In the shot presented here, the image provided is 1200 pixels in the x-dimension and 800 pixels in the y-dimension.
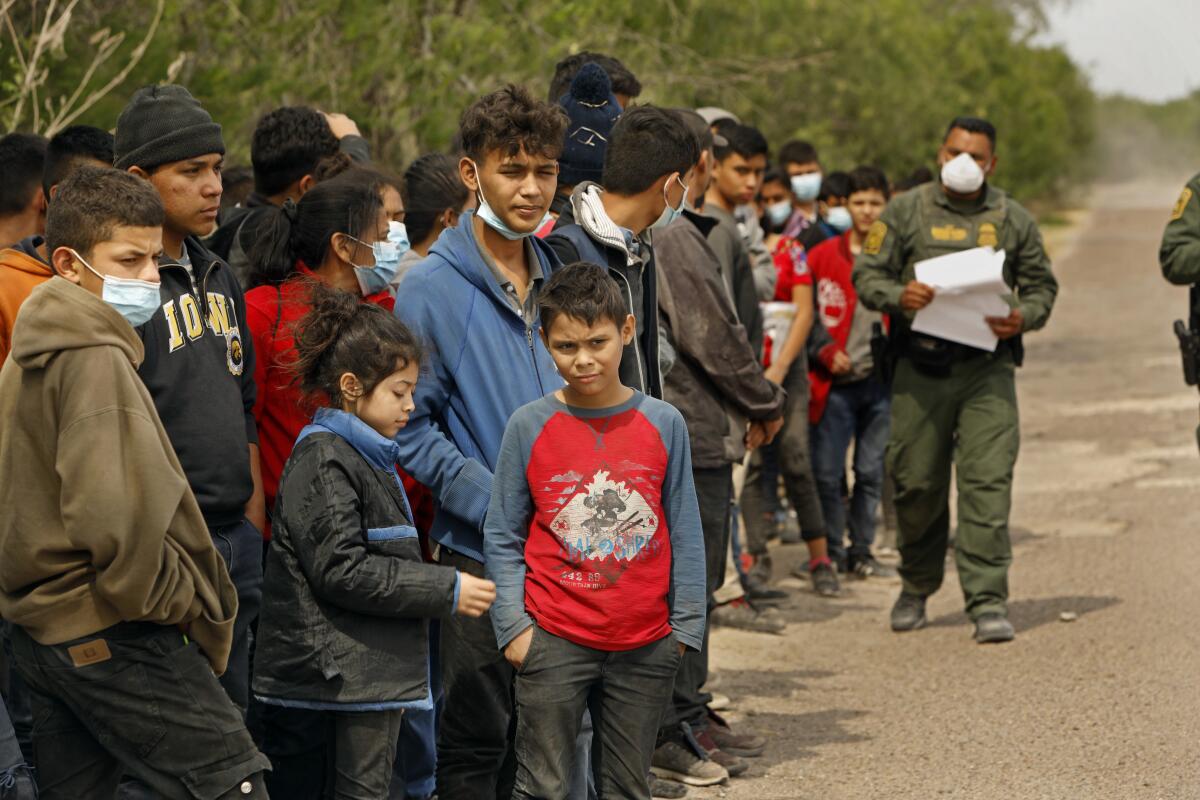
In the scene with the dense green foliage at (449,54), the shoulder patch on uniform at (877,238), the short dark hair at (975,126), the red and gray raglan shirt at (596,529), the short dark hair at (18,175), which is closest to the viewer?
the red and gray raglan shirt at (596,529)

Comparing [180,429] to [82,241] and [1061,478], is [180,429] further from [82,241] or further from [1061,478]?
[1061,478]

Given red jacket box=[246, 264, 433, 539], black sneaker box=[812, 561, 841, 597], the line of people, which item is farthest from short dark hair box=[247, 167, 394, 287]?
black sneaker box=[812, 561, 841, 597]

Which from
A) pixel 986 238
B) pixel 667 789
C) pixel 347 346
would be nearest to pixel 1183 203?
pixel 986 238

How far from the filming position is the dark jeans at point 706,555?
5.88m

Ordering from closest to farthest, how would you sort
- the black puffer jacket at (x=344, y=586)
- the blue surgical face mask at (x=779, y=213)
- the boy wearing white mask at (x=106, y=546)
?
the boy wearing white mask at (x=106, y=546) → the black puffer jacket at (x=344, y=586) → the blue surgical face mask at (x=779, y=213)

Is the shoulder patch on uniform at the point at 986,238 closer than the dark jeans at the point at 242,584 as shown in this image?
No

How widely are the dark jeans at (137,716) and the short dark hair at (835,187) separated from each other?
765cm

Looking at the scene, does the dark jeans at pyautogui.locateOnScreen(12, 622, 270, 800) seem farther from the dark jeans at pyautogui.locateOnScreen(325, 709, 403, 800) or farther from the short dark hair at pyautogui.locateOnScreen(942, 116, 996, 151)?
the short dark hair at pyautogui.locateOnScreen(942, 116, 996, 151)

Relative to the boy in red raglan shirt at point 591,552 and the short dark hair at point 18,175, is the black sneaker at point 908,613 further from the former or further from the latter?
the short dark hair at point 18,175

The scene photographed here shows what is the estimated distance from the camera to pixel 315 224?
16.6 ft

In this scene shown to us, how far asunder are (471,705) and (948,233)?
4.28 meters

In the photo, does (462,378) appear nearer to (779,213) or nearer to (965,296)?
(965,296)

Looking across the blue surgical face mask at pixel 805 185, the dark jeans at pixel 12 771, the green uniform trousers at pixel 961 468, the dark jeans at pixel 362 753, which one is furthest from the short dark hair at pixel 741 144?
the dark jeans at pixel 12 771

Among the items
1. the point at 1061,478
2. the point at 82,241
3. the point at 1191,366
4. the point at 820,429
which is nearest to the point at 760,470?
the point at 820,429
